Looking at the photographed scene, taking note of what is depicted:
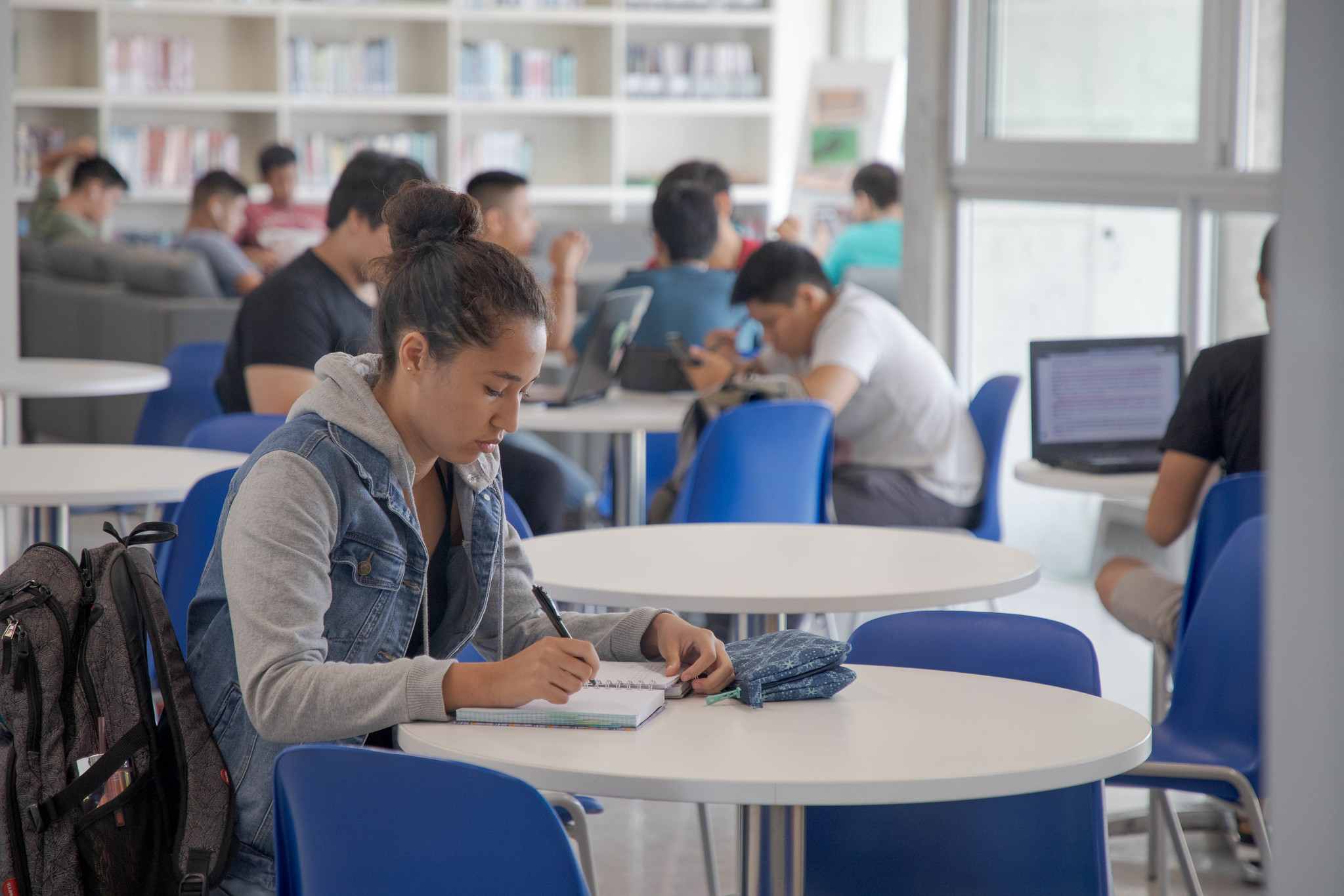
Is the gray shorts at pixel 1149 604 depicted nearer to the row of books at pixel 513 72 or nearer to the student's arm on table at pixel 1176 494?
the student's arm on table at pixel 1176 494

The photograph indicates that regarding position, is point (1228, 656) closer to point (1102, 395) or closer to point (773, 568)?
point (773, 568)

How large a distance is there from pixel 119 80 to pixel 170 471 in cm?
680

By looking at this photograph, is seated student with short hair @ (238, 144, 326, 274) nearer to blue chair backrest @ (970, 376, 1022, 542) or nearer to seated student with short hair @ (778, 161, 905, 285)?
seated student with short hair @ (778, 161, 905, 285)

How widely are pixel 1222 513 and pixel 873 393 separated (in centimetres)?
131

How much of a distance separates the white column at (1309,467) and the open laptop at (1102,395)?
9.96 ft

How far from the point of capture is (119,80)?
29.0 feet

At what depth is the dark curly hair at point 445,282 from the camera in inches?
59.6

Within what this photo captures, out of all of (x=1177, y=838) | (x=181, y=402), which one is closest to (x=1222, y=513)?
(x=1177, y=838)

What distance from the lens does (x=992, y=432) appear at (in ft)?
12.5

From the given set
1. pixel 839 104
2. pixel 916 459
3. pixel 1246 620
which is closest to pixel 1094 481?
pixel 916 459

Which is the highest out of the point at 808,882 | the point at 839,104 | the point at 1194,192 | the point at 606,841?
the point at 839,104

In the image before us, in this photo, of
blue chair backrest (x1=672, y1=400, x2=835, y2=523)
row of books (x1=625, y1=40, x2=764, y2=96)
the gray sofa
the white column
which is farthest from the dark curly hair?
row of books (x1=625, y1=40, x2=764, y2=96)

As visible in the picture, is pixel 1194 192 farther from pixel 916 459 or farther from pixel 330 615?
pixel 330 615

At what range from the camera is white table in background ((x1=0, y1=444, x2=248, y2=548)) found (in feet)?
8.57
